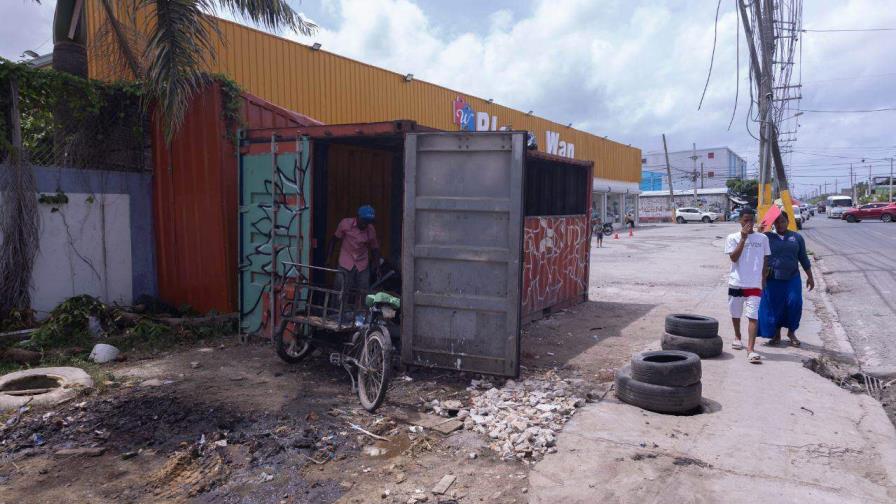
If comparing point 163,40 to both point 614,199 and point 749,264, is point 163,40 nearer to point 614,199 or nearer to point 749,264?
point 749,264

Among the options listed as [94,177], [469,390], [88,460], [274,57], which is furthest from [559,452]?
[274,57]

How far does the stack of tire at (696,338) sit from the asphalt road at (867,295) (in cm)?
174

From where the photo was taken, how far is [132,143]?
8.95 metres

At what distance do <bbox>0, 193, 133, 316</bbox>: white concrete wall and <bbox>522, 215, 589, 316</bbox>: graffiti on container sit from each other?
5900 millimetres

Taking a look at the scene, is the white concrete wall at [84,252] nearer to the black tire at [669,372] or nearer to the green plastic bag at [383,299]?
the green plastic bag at [383,299]

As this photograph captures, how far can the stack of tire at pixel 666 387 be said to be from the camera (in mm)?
5047

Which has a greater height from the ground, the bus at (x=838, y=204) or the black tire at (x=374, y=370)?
the bus at (x=838, y=204)

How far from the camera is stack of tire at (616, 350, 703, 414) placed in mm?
5047

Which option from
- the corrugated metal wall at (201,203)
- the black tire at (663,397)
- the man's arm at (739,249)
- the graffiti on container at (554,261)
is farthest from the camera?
the graffiti on container at (554,261)

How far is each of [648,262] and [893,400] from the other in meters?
13.4

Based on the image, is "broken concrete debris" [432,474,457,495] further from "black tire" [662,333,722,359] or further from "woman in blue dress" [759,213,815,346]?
"woman in blue dress" [759,213,815,346]

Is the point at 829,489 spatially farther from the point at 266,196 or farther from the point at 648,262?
the point at 648,262

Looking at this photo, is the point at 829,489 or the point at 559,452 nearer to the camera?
the point at 829,489

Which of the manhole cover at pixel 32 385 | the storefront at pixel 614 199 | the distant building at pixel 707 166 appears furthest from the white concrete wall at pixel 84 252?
the distant building at pixel 707 166
